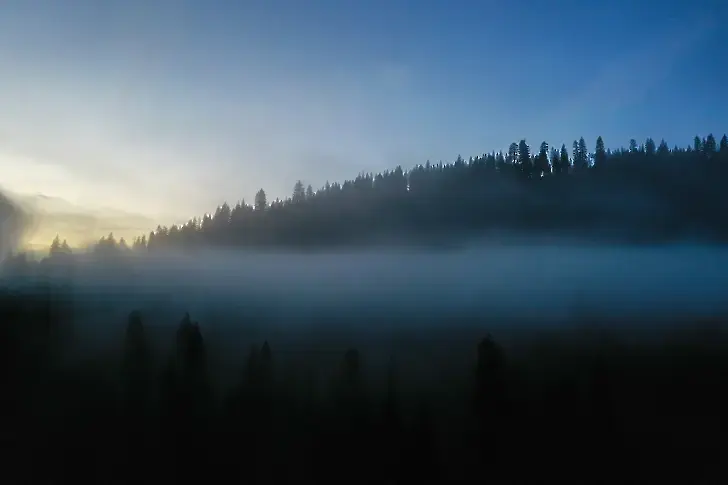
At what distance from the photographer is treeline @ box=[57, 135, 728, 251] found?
36.7m

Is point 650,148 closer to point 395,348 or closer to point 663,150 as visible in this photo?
point 663,150

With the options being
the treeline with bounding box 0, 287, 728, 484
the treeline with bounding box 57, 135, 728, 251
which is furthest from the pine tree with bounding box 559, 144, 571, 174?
the treeline with bounding box 0, 287, 728, 484

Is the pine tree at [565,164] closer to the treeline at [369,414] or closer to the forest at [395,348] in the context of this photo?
the forest at [395,348]

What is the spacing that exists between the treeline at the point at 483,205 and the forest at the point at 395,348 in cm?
16

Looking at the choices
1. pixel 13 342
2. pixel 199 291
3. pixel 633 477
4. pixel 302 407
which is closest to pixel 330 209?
pixel 199 291

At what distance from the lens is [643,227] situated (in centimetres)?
3647

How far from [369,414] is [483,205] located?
18.4 m

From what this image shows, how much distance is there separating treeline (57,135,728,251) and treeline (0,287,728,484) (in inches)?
352

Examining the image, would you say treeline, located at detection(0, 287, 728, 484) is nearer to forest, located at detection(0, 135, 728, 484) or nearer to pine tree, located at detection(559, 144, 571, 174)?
forest, located at detection(0, 135, 728, 484)

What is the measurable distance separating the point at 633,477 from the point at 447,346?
14677 millimetres

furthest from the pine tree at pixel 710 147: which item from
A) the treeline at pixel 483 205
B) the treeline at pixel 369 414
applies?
the treeline at pixel 369 414

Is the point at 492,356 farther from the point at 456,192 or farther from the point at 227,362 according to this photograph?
the point at 227,362

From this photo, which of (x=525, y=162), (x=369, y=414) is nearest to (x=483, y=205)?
(x=525, y=162)

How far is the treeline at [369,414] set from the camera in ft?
98.4
